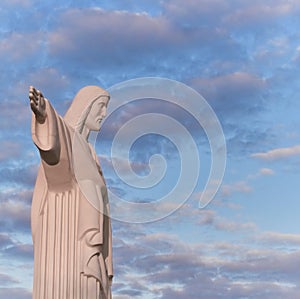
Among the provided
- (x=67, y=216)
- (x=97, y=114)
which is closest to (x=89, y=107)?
(x=97, y=114)

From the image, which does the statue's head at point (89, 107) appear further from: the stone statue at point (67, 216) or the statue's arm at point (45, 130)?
the statue's arm at point (45, 130)

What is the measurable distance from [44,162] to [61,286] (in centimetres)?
221

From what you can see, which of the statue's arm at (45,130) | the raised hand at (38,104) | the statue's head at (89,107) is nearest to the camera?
the raised hand at (38,104)

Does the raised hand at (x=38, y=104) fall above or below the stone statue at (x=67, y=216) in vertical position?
above

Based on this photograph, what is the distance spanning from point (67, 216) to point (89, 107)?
→ 7.58 feet

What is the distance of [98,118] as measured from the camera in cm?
1639

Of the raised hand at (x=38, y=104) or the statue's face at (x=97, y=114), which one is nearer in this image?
the raised hand at (x=38, y=104)

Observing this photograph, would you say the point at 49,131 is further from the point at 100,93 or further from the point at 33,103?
the point at 100,93

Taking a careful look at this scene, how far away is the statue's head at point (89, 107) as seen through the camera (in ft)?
53.2

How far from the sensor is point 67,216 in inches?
601

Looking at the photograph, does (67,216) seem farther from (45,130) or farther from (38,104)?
(38,104)

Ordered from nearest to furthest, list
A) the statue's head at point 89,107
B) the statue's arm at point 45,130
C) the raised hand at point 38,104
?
the raised hand at point 38,104 → the statue's arm at point 45,130 → the statue's head at point 89,107

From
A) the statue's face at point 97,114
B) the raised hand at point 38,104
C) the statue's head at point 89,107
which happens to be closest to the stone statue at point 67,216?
the raised hand at point 38,104

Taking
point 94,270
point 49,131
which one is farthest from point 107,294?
point 49,131
